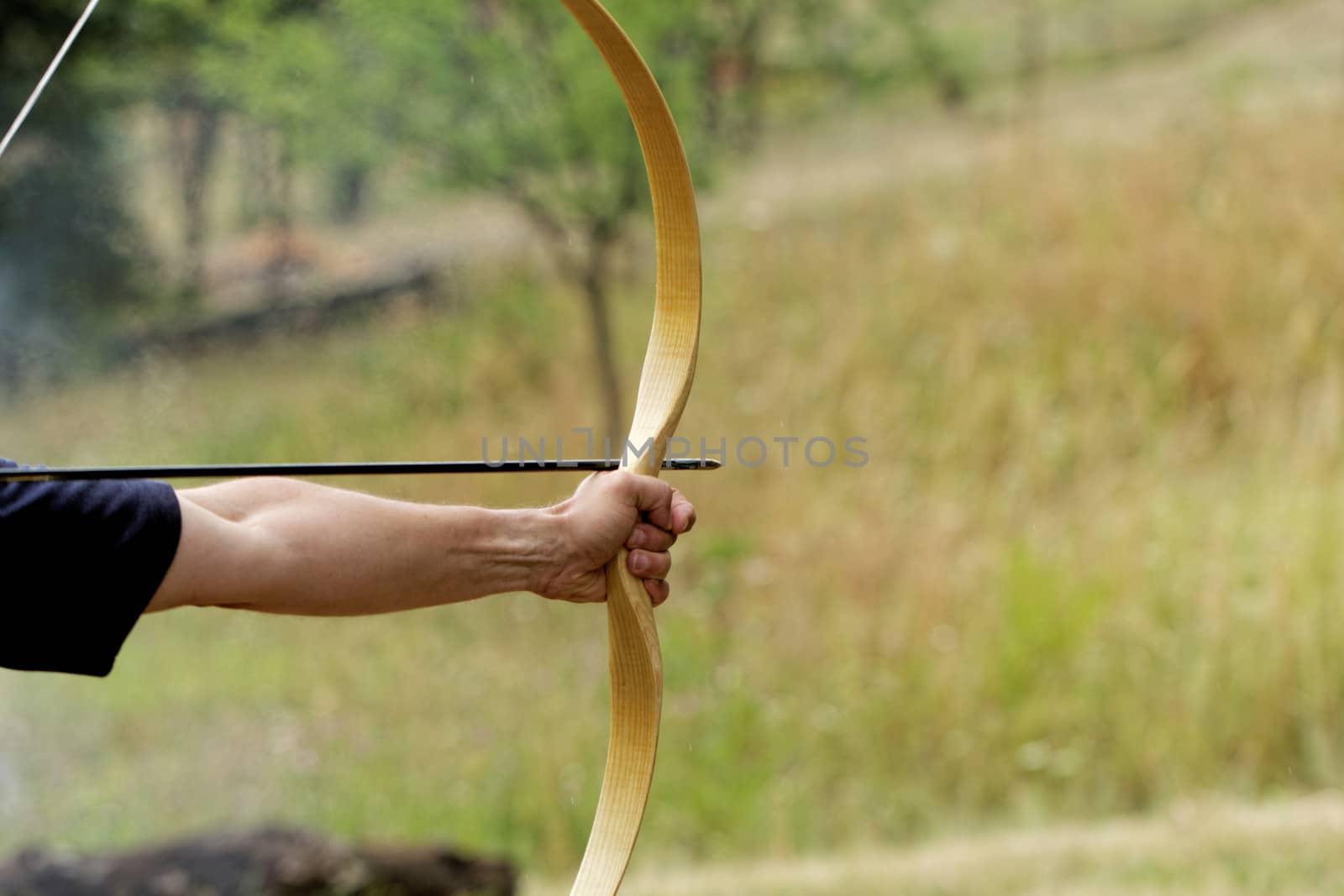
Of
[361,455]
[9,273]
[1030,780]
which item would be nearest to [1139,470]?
[1030,780]

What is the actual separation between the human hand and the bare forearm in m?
0.02

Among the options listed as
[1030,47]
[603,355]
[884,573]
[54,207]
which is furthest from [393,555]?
[1030,47]

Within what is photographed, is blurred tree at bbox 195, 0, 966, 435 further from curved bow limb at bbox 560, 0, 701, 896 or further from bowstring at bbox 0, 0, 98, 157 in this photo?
curved bow limb at bbox 560, 0, 701, 896

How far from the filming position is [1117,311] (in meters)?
5.10

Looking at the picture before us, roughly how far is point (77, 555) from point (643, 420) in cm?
52

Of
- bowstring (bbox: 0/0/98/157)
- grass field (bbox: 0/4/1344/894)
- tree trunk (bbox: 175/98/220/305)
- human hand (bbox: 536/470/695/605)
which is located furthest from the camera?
tree trunk (bbox: 175/98/220/305)

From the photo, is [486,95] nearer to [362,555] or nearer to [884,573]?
[884,573]

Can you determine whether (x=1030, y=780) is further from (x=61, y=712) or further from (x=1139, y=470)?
(x=61, y=712)

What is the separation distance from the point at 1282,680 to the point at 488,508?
3.22 m

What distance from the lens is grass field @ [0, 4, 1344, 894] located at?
3.74m

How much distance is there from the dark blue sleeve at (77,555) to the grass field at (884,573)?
2.27 metres

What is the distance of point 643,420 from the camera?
1.23 m

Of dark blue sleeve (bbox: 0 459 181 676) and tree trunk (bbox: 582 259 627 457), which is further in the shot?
tree trunk (bbox: 582 259 627 457)

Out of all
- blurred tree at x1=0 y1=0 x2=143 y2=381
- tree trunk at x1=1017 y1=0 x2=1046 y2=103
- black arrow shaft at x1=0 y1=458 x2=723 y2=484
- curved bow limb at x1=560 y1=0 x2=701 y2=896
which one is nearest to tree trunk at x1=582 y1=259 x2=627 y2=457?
blurred tree at x1=0 y1=0 x2=143 y2=381
